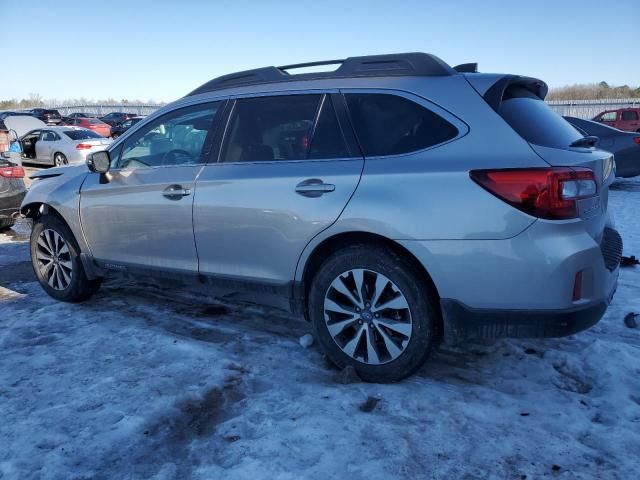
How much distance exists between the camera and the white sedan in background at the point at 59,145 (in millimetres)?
15312

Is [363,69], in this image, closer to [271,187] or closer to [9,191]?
[271,187]

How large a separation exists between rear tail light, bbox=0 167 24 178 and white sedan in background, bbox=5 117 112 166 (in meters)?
7.54

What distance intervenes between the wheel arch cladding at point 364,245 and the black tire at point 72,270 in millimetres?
2377

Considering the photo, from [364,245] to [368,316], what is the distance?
423mm

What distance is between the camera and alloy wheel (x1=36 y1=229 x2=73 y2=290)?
15.1 ft

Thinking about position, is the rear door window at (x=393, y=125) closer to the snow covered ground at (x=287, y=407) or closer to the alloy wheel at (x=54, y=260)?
the snow covered ground at (x=287, y=407)

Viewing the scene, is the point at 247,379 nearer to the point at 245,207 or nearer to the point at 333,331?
the point at 333,331

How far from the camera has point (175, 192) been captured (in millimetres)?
3705

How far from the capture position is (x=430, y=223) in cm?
272

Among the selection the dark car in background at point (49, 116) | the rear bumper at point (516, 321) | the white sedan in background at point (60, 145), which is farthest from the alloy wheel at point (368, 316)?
the dark car in background at point (49, 116)

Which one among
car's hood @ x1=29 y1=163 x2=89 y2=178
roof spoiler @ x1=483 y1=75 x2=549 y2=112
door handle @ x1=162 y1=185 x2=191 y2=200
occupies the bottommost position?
door handle @ x1=162 y1=185 x2=191 y2=200

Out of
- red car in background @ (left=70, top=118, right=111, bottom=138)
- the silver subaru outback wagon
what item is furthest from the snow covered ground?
red car in background @ (left=70, top=118, right=111, bottom=138)

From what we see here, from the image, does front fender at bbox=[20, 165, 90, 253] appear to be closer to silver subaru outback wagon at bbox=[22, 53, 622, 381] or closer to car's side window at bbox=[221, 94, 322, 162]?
silver subaru outback wagon at bbox=[22, 53, 622, 381]

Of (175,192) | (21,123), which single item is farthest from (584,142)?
(21,123)
